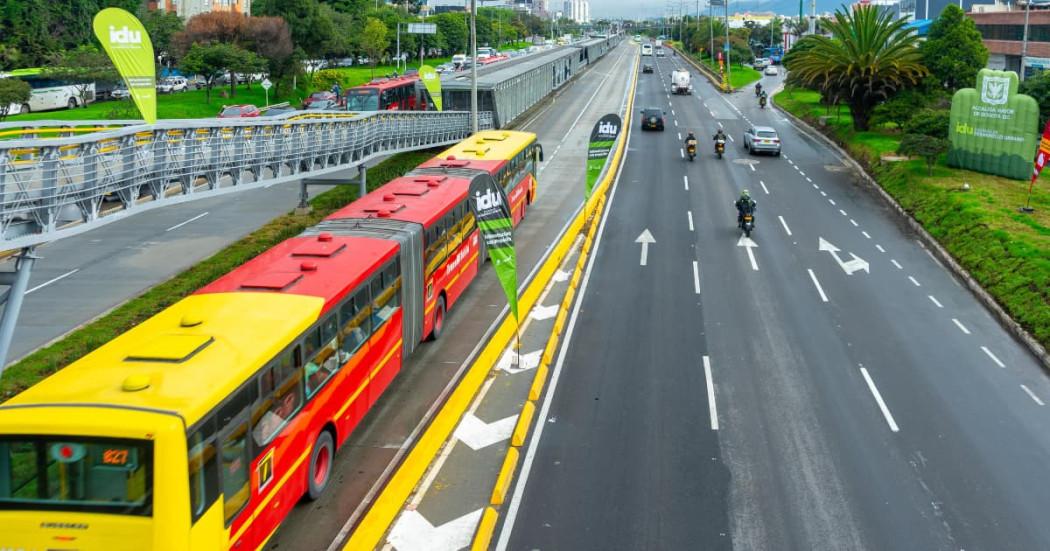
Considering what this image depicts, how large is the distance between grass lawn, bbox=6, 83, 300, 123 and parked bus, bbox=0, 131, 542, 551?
38962mm

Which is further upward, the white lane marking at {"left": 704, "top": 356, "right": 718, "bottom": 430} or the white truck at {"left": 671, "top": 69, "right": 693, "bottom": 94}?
the white truck at {"left": 671, "top": 69, "right": 693, "bottom": 94}

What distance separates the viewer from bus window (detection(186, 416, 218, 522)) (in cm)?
984

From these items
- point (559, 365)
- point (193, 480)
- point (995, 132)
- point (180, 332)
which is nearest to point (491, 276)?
point (559, 365)

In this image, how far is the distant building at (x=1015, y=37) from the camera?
6988 centimetres

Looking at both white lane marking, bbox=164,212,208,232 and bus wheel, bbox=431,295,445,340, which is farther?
white lane marking, bbox=164,212,208,232

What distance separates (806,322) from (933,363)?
347cm

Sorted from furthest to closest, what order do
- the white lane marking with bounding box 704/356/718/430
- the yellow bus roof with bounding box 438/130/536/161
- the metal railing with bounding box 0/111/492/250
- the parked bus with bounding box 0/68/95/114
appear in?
the parked bus with bounding box 0/68/95/114 < the yellow bus roof with bounding box 438/130/536/161 < the white lane marking with bounding box 704/356/718/430 < the metal railing with bounding box 0/111/492/250

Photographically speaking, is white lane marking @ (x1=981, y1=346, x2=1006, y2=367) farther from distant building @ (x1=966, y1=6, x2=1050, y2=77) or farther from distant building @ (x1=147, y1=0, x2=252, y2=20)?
distant building @ (x1=147, y1=0, x2=252, y2=20)

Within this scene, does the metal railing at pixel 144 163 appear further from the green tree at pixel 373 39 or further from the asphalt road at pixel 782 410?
the green tree at pixel 373 39

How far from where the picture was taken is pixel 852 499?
14211 mm

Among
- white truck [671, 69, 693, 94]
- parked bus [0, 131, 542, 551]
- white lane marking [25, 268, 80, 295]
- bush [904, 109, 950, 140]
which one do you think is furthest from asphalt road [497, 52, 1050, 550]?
white truck [671, 69, 693, 94]

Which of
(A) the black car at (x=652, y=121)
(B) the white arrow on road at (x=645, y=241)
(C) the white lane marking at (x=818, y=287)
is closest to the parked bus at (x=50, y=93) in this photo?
(A) the black car at (x=652, y=121)

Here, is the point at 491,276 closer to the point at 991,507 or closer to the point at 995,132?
the point at 991,507

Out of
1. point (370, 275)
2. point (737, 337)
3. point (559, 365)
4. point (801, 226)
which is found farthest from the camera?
point (801, 226)
